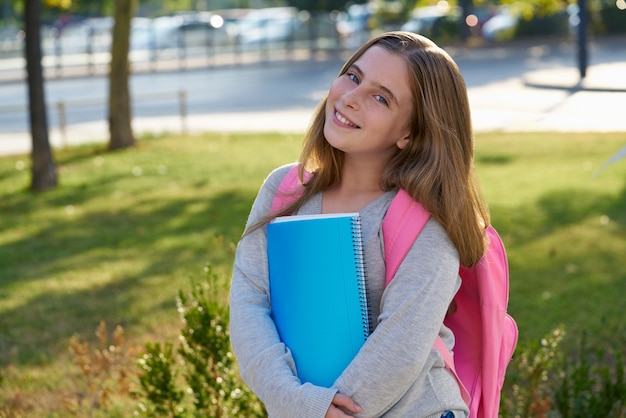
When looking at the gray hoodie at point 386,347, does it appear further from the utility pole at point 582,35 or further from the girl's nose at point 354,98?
the utility pole at point 582,35

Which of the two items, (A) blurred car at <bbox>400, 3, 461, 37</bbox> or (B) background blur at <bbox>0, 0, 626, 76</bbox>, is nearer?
(B) background blur at <bbox>0, 0, 626, 76</bbox>

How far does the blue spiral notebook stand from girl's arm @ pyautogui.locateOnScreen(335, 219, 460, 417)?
Answer: 0.06 metres

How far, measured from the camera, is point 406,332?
85.2 inches

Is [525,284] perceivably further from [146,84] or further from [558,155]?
[146,84]

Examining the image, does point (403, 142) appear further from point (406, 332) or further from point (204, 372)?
point (204, 372)

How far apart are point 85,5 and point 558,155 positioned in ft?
129

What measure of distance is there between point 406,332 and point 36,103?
8840 mm

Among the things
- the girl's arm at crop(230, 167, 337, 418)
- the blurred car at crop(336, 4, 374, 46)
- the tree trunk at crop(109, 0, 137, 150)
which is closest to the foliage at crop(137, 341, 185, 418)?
the girl's arm at crop(230, 167, 337, 418)

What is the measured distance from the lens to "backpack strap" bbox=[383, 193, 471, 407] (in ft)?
7.33

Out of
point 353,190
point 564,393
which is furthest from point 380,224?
point 564,393

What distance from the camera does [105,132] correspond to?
15.8 meters

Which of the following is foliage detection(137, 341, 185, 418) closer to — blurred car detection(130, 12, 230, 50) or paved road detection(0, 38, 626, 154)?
paved road detection(0, 38, 626, 154)

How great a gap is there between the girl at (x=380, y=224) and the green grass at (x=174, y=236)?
2.91 ft

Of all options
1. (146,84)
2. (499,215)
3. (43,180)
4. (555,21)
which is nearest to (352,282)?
(499,215)
